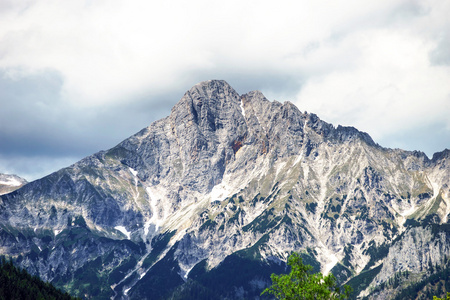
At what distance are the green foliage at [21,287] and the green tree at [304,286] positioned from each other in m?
125

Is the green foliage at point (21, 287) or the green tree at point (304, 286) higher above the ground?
the green foliage at point (21, 287)

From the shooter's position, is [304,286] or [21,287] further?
[21,287]

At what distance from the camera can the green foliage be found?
158m

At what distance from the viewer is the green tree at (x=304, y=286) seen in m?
52.3

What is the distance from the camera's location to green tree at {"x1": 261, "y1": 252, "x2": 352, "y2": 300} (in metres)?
52.3

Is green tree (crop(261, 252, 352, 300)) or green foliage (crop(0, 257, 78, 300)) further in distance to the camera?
green foliage (crop(0, 257, 78, 300))

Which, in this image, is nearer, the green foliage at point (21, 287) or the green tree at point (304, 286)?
the green tree at point (304, 286)

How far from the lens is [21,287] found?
538ft

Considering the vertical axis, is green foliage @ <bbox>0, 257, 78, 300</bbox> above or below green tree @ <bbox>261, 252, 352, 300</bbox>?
above

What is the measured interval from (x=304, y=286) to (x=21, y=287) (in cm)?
14003

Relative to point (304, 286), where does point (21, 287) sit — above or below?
above

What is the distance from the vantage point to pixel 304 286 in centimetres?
5322

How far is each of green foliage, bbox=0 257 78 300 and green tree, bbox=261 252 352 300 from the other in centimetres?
12488

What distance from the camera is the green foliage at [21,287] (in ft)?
517
